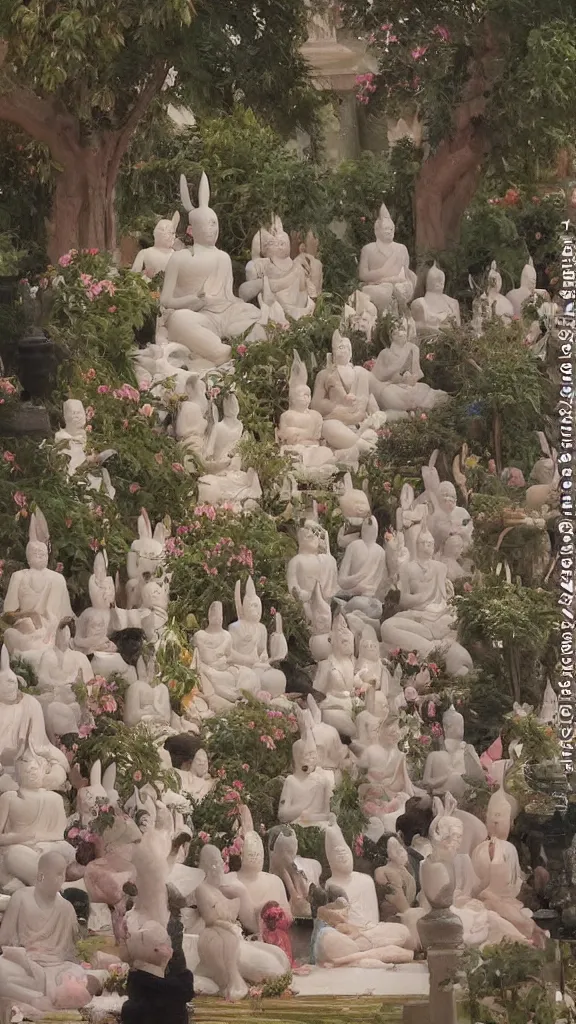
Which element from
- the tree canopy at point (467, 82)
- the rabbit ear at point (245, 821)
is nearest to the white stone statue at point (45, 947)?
the rabbit ear at point (245, 821)

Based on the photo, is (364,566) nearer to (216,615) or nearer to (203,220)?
(216,615)

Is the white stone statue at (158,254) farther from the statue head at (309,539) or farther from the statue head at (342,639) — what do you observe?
the statue head at (342,639)

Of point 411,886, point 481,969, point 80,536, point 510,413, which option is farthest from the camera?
point 510,413

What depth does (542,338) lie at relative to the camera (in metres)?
21.3

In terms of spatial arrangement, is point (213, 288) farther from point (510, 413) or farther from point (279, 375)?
point (510, 413)

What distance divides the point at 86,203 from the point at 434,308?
8.30 feet

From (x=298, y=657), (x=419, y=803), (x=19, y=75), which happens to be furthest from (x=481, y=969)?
(x=19, y=75)

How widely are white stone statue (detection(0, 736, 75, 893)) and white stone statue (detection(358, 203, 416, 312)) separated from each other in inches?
213

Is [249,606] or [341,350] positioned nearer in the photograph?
[249,606]

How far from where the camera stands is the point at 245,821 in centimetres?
1730

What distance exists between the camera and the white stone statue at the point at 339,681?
19.1 metres

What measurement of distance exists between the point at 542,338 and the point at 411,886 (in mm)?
5004

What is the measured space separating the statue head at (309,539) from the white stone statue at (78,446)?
3.93 feet

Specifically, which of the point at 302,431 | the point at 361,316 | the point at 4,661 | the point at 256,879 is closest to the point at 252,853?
the point at 256,879
